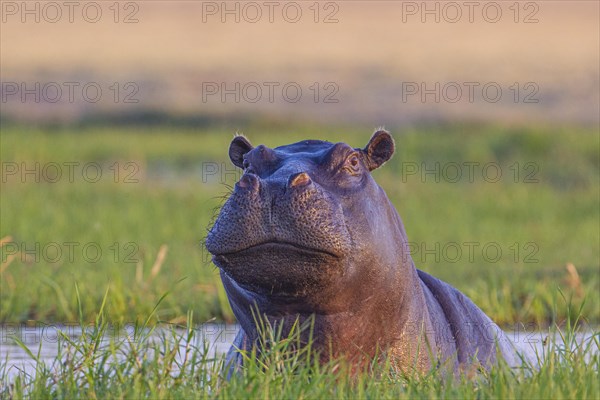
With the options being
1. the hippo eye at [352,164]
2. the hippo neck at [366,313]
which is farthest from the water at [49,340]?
the hippo eye at [352,164]

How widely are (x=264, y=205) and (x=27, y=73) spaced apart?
28393 millimetres

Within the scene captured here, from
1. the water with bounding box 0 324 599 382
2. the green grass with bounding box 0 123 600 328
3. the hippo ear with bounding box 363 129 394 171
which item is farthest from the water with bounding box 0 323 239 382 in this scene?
the hippo ear with bounding box 363 129 394 171

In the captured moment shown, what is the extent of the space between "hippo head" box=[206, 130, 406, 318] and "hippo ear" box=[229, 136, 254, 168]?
0.38m

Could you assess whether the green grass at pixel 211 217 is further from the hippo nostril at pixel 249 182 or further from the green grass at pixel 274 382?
the hippo nostril at pixel 249 182

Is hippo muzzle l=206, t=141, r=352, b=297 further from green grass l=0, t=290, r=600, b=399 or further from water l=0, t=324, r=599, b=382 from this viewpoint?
water l=0, t=324, r=599, b=382

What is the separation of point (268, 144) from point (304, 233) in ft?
41.7

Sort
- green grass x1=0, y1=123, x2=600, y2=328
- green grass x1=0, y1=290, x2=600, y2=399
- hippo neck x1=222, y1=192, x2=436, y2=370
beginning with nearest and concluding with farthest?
green grass x1=0, y1=290, x2=600, y2=399 < hippo neck x1=222, y1=192, x2=436, y2=370 < green grass x1=0, y1=123, x2=600, y2=328

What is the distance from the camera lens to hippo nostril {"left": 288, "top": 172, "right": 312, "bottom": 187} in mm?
4848

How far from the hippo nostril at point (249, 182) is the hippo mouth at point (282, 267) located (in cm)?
22

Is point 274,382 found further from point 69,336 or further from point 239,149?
point 69,336

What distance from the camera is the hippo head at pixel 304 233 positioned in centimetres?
480

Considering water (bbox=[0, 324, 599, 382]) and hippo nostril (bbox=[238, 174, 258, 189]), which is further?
water (bbox=[0, 324, 599, 382])

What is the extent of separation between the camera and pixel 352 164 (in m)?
5.27

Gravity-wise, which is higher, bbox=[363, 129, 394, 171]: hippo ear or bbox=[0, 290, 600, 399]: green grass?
bbox=[363, 129, 394, 171]: hippo ear
